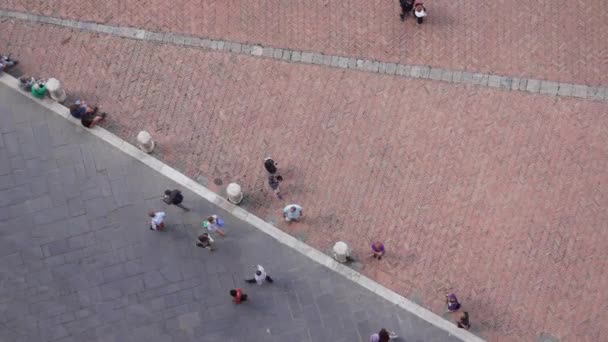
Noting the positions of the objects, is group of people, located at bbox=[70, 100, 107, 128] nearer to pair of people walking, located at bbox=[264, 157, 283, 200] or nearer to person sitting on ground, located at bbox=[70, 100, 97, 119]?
person sitting on ground, located at bbox=[70, 100, 97, 119]

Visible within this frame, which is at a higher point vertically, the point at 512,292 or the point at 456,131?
the point at 456,131

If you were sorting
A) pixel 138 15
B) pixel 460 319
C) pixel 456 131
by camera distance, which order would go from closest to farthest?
pixel 460 319 → pixel 456 131 → pixel 138 15

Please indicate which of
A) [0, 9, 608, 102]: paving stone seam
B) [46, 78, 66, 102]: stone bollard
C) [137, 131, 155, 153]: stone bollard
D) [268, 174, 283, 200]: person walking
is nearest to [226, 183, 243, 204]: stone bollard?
[268, 174, 283, 200]: person walking

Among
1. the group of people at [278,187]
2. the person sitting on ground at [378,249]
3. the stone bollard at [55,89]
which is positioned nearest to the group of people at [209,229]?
the group of people at [278,187]

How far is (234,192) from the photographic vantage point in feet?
75.2

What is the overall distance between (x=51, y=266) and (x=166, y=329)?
383 centimetres

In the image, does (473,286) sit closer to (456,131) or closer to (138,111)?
(456,131)

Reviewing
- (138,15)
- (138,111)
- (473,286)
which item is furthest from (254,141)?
(473,286)

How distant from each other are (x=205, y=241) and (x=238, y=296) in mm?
1791

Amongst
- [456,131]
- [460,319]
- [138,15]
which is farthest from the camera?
[138,15]

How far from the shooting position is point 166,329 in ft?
75.0

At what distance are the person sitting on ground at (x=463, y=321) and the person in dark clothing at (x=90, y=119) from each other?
39.0 ft

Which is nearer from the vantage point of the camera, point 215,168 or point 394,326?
point 394,326

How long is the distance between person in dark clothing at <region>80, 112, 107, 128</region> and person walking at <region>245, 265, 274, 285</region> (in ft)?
21.5
